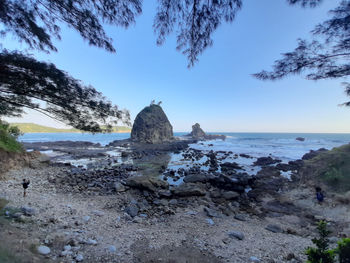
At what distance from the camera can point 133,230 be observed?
404 cm

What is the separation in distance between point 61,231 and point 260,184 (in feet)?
39.1

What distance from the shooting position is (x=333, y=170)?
8336 millimetres

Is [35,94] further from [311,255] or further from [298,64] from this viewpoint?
[298,64]

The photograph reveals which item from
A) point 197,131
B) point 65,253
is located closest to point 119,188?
point 65,253

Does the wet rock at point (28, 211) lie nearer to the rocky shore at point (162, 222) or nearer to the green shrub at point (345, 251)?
the rocky shore at point (162, 222)

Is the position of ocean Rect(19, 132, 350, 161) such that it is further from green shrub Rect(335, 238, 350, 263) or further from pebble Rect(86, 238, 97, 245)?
green shrub Rect(335, 238, 350, 263)

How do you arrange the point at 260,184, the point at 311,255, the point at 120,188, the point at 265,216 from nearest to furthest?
the point at 311,255 < the point at 265,216 < the point at 120,188 < the point at 260,184

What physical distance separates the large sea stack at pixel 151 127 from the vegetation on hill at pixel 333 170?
140 feet

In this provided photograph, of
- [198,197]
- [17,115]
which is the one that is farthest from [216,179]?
[17,115]

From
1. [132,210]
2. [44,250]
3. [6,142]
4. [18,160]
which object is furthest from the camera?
[18,160]

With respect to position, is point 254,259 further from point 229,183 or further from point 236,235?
point 229,183

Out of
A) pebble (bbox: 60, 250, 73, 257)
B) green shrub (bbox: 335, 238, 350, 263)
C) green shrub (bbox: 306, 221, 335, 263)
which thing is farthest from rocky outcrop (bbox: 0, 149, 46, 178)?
green shrub (bbox: 335, 238, 350, 263)

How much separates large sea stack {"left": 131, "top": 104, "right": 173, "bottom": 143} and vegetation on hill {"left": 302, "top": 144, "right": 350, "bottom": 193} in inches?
1685

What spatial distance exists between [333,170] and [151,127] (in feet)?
152
